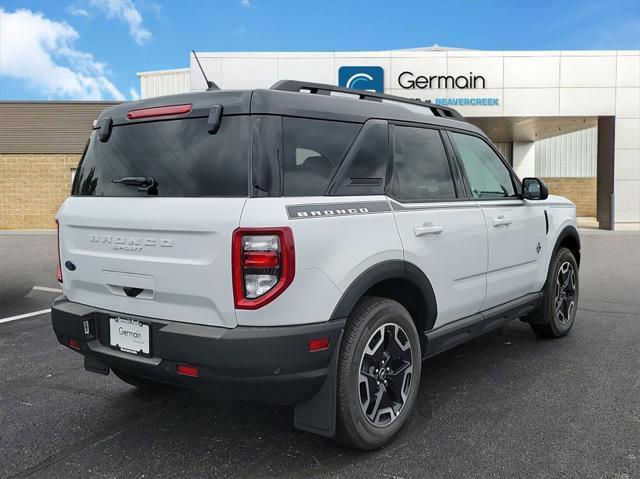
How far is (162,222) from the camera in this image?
109 inches

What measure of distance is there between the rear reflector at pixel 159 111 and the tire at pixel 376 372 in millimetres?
1352

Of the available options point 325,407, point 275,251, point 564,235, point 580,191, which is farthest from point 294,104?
point 580,191

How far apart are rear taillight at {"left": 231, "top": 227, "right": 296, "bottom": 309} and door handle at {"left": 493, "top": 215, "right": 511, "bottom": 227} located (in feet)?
6.55

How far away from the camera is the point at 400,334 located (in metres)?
3.22

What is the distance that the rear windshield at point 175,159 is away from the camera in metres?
2.72

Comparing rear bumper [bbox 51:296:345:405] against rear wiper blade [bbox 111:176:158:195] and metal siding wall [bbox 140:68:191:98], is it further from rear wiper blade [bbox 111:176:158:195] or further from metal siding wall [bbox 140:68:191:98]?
metal siding wall [bbox 140:68:191:98]

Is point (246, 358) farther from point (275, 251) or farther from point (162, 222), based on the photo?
point (162, 222)

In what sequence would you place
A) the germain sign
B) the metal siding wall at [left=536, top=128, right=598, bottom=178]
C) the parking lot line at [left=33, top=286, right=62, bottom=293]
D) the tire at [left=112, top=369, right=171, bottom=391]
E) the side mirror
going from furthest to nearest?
the metal siding wall at [left=536, top=128, right=598, bottom=178] < the germain sign < the parking lot line at [left=33, top=286, right=62, bottom=293] < the side mirror < the tire at [left=112, top=369, right=171, bottom=391]

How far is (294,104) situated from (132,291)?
4.11 feet

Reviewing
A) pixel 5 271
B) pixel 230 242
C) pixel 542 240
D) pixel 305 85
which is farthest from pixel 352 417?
pixel 5 271

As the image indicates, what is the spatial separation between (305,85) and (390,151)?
62 cm

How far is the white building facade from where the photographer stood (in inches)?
702

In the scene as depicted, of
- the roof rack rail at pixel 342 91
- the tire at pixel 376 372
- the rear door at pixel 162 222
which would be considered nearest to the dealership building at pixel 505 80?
the roof rack rail at pixel 342 91

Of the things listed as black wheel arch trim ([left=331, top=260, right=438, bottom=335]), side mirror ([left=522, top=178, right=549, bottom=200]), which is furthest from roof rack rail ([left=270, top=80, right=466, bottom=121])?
black wheel arch trim ([left=331, top=260, right=438, bottom=335])
